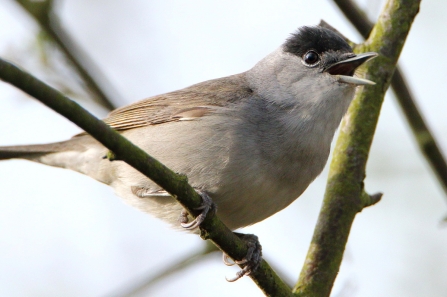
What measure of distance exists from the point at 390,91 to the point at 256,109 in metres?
1.97

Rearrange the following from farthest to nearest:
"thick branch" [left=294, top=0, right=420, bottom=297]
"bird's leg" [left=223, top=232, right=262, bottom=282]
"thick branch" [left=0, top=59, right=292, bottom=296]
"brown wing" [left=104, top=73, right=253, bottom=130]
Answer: "brown wing" [left=104, top=73, right=253, bottom=130] → "thick branch" [left=294, top=0, right=420, bottom=297] → "bird's leg" [left=223, top=232, right=262, bottom=282] → "thick branch" [left=0, top=59, right=292, bottom=296]

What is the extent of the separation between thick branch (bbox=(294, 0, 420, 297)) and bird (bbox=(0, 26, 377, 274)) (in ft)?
0.70

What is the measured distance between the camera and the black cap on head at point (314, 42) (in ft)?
20.0

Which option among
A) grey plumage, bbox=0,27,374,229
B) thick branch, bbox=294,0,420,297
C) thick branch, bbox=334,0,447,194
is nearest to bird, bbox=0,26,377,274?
grey plumage, bbox=0,27,374,229

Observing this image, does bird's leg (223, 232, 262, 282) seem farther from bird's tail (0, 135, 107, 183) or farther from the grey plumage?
bird's tail (0, 135, 107, 183)

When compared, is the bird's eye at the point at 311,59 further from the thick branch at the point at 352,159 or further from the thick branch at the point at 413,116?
the thick branch at the point at 413,116

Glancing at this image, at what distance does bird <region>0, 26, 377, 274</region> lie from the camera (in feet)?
16.7

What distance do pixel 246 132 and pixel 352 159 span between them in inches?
48.3

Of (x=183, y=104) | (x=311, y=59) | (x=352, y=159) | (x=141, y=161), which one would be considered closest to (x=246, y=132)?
(x=183, y=104)

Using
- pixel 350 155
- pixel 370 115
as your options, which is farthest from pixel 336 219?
pixel 370 115

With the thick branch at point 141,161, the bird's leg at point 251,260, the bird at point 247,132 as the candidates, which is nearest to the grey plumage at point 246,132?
the bird at point 247,132

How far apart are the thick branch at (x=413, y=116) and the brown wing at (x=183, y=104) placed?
4.71ft

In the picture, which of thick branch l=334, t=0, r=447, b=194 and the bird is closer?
the bird

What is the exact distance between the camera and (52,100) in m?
3.06
